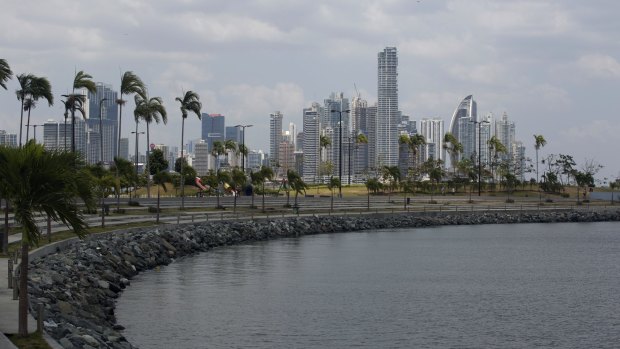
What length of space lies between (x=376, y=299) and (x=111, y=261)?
14645mm

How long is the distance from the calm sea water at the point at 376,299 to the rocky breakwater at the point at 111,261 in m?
1.15

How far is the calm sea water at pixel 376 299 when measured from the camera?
105 ft

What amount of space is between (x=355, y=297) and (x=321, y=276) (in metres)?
8.58

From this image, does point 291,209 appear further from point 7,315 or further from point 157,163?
point 7,315

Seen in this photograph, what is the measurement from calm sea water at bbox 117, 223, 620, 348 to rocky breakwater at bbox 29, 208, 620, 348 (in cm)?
115

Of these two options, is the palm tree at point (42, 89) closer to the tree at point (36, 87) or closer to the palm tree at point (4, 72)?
the tree at point (36, 87)

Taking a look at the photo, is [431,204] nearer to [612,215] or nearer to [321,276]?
[612,215]

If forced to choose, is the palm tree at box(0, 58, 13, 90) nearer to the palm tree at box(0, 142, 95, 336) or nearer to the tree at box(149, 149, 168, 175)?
the palm tree at box(0, 142, 95, 336)

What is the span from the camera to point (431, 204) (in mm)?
123188

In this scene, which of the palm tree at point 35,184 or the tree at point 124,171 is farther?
the tree at point 124,171

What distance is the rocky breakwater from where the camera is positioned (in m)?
26.6

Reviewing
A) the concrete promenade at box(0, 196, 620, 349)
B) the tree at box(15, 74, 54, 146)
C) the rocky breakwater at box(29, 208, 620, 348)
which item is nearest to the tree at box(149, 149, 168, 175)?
the concrete promenade at box(0, 196, 620, 349)

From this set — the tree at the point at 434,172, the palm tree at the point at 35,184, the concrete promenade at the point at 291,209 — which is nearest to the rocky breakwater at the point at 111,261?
the concrete promenade at the point at 291,209

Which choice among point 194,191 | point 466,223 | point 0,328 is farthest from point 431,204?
point 0,328
